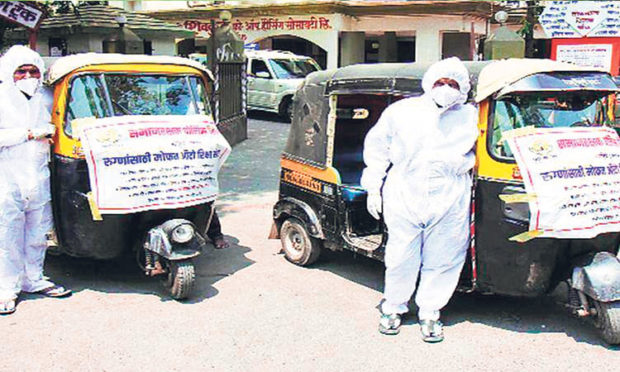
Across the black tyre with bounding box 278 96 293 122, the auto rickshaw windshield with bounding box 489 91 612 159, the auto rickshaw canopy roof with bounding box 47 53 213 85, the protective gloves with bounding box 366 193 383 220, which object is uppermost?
the auto rickshaw canopy roof with bounding box 47 53 213 85

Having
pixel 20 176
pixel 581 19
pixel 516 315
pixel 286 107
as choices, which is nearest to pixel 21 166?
pixel 20 176

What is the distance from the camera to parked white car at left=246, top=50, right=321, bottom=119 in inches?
651

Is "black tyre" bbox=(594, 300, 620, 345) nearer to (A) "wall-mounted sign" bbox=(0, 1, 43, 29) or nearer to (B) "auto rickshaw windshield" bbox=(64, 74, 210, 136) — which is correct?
(B) "auto rickshaw windshield" bbox=(64, 74, 210, 136)

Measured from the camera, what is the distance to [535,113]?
4.53 meters

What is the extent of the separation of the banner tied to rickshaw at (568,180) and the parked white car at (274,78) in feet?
40.0

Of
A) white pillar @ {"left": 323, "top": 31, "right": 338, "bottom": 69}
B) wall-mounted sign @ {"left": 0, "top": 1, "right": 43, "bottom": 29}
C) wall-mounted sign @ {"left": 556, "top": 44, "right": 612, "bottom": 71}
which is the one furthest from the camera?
white pillar @ {"left": 323, "top": 31, "right": 338, "bottom": 69}

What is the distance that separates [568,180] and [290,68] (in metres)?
13.0

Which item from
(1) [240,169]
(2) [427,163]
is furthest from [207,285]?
(1) [240,169]

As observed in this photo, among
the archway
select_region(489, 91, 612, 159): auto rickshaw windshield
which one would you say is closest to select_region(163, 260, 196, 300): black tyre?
select_region(489, 91, 612, 159): auto rickshaw windshield

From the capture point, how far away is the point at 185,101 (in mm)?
5852

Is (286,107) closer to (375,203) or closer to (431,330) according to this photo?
(375,203)

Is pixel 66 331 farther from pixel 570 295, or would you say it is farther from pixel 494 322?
pixel 570 295

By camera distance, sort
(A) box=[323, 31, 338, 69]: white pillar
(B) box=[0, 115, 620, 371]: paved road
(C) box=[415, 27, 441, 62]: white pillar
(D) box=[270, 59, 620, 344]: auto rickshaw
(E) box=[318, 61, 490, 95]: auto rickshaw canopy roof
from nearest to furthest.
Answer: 1. (B) box=[0, 115, 620, 371]: paved road
2. (D) box=[270, 59, 620, 344]: auto rickshaw
3. (E) box=[318, 61, 490, 95]: auto rickshaw canopy roof
4. (C) box=[415, 27, 441, 62]: white pillar
5. (A) box=[323, 31, 338, 69]: white pillar

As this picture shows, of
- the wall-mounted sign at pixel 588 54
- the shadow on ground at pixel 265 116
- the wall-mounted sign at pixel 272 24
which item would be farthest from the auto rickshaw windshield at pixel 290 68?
the wall-mounted sign at pixel 588 54
